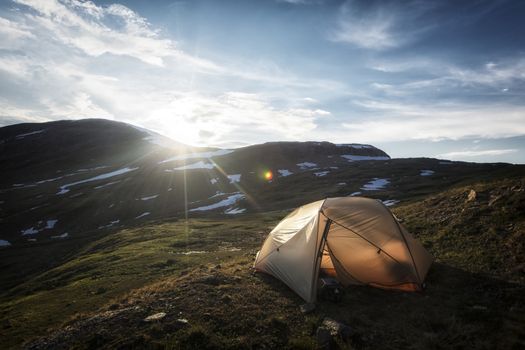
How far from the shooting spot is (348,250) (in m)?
15.0

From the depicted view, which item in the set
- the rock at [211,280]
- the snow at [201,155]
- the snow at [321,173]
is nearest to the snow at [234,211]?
the snow at [321,173]

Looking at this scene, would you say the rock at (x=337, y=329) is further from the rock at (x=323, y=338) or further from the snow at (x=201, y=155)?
the snow at (x=201, y=155)

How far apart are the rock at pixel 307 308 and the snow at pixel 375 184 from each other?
79.9 metres

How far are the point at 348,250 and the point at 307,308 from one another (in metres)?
4.35

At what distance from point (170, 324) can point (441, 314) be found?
10.1 metres

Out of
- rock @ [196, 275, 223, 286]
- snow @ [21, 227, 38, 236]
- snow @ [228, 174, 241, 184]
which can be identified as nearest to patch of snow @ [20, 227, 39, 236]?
snow @ [21, 227, 38, 236]

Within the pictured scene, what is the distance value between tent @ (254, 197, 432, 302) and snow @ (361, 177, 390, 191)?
75.9m

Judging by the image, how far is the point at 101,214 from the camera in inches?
3637

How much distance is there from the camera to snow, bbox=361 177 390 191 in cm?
8841

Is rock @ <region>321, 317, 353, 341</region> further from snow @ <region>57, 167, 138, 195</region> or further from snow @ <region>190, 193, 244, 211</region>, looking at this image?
snow @ <region>57, 167, 138, 195</region>

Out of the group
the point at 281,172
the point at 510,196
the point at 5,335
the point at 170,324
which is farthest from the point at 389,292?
the point at 281,172

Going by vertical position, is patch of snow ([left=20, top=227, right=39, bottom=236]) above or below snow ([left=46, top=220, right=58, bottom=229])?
below

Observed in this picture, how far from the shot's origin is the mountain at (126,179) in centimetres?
8956

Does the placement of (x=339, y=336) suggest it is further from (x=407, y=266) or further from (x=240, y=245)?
(x=240, y=245)
